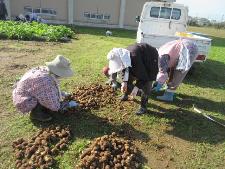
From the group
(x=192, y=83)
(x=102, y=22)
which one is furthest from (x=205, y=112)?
(x=102, y=22)

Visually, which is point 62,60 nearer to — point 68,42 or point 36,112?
point 36,112

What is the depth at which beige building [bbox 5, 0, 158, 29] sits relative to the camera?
21.6m

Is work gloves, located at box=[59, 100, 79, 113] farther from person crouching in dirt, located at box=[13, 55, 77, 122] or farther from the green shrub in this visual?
the green shrub

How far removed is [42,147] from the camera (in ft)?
14.6

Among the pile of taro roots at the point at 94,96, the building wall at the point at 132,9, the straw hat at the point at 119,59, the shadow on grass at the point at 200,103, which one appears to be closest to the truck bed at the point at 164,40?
the shadow on grass at the point at 200,103

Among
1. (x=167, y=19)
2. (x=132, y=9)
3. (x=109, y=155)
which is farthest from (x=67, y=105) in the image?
(x=132, y=9)

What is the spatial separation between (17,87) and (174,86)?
3.27 meters

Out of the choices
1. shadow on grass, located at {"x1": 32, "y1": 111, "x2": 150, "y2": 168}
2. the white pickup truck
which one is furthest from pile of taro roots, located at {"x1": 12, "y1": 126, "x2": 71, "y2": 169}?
the white pickup truck

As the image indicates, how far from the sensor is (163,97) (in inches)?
270

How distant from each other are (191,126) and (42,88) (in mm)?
2749

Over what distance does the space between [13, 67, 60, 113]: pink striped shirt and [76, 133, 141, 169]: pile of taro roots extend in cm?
109

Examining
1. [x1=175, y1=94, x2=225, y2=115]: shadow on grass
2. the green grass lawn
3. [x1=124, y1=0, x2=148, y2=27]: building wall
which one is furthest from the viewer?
[x1=124, y1=0, x2=148, y2=27]: building wall

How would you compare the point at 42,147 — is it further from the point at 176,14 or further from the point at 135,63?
the point at 176,14

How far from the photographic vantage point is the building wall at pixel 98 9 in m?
22.5
